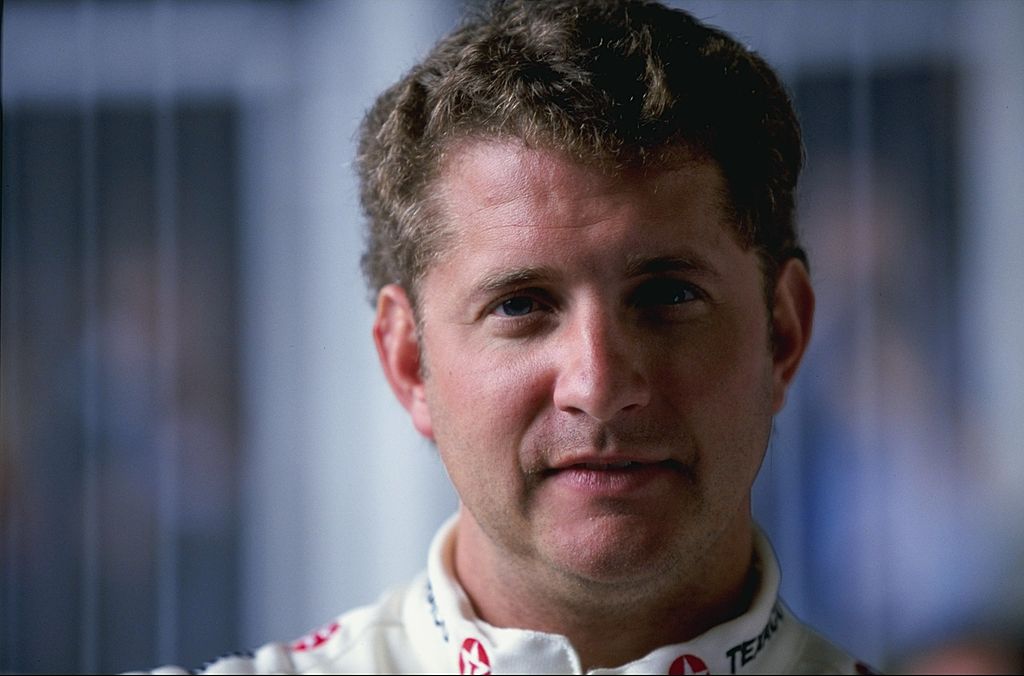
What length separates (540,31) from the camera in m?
1.48

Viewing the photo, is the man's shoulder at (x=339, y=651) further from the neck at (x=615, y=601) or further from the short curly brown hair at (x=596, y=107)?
the short curly brown hair at (x=596, y=107)

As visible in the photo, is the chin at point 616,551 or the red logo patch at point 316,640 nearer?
the chin at point 616,551

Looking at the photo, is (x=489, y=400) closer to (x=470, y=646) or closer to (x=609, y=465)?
(x=609, y=465)

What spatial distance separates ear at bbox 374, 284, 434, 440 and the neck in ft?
0.54

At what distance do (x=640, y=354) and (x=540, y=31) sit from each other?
44cm

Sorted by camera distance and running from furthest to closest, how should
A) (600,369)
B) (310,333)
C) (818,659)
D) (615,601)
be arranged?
(310,333) → (818,659) → (615,601) → (600,369)

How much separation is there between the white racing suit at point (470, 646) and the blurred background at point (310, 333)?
5.61ft

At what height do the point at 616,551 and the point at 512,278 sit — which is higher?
the point at 512,278

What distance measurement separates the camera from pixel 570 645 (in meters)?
1.39

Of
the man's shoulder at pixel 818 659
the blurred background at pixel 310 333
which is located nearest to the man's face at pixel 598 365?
the man's shoulder at pixel 818 659

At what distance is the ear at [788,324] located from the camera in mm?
1515

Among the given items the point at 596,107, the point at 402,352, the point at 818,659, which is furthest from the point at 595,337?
the point at 818,659

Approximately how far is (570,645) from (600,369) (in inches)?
13.2

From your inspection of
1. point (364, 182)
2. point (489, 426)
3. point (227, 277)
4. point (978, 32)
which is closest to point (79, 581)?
point (227, 277)
